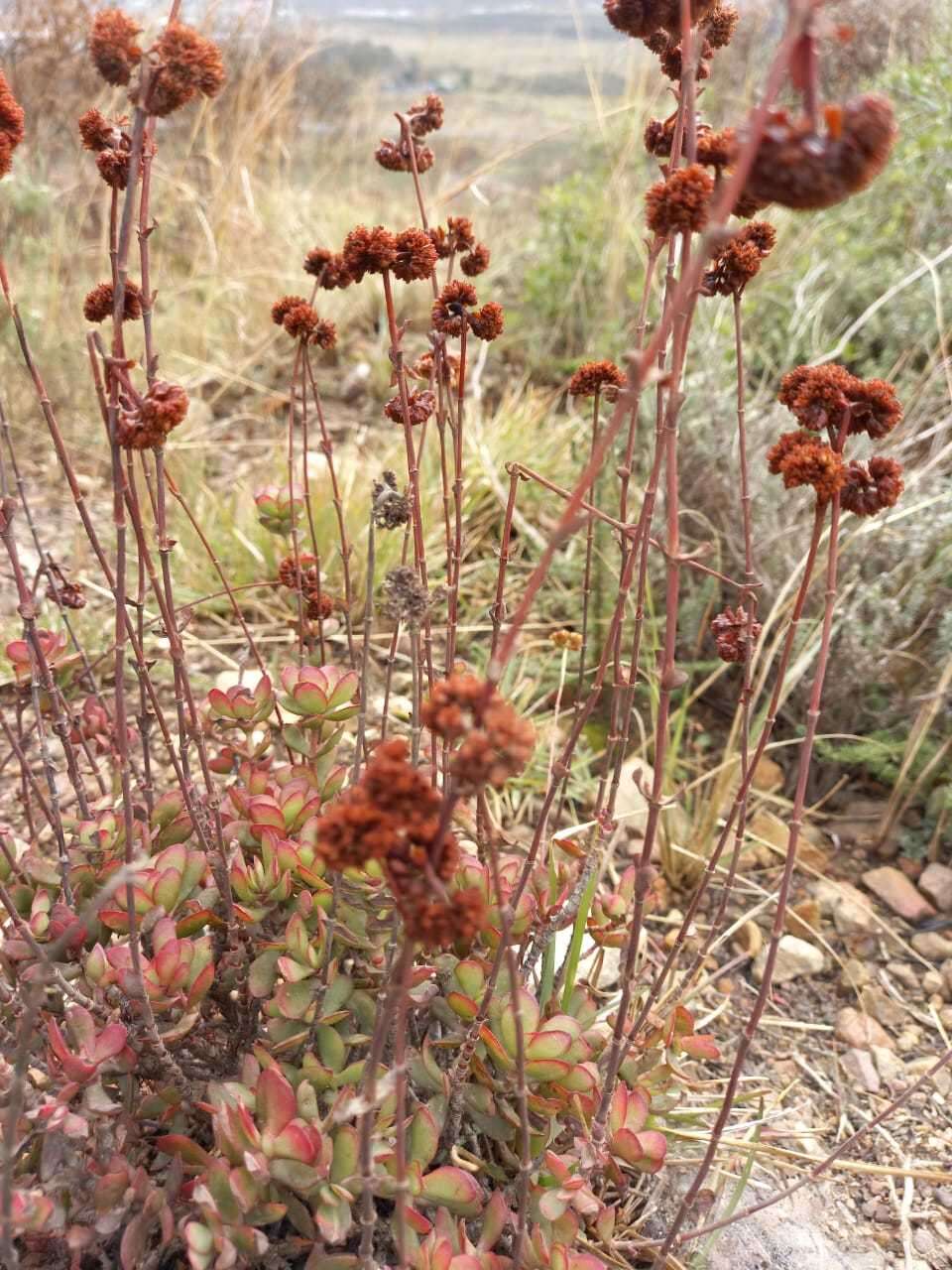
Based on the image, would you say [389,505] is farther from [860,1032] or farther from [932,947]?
[932,947]

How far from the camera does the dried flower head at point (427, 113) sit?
1.45 meters

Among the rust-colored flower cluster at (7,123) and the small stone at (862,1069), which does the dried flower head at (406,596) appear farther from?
the small stone at (862,1069)

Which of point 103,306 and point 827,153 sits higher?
point 827,153

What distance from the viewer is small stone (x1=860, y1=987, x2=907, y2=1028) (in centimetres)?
201

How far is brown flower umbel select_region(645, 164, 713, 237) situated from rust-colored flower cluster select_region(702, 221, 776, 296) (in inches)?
11.2

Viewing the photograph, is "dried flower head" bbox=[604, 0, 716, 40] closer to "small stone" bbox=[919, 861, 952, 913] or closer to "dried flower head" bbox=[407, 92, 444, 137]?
"dried flower head" bbox=[407, 92, 444, 137]

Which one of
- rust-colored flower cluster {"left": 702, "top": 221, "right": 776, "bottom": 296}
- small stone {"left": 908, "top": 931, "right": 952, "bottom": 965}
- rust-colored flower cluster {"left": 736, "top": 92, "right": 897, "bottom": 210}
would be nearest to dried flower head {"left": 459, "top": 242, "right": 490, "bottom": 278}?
rust-colored flower cluster {"left": 702, "top": 221, "right": 776, "bottom": 296}

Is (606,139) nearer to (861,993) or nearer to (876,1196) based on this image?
(861,993)

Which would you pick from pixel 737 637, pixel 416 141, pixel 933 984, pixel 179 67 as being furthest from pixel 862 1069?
pixel 179 67

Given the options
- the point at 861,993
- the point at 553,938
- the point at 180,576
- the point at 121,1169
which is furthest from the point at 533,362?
the point at 121,1169

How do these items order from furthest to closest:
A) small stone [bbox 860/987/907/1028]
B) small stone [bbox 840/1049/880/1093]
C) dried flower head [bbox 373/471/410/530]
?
small stone [bbox 860/987/907/1028]
small stone [bbox 840/1049/880/1093]
dried flower head [bbox 373/471/410/530]

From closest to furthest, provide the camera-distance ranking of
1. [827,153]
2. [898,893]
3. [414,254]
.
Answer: [827,153]
[414,254]
[898,893]

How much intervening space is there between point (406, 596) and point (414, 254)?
17.7 inches

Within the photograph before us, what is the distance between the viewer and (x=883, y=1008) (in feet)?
6.65
